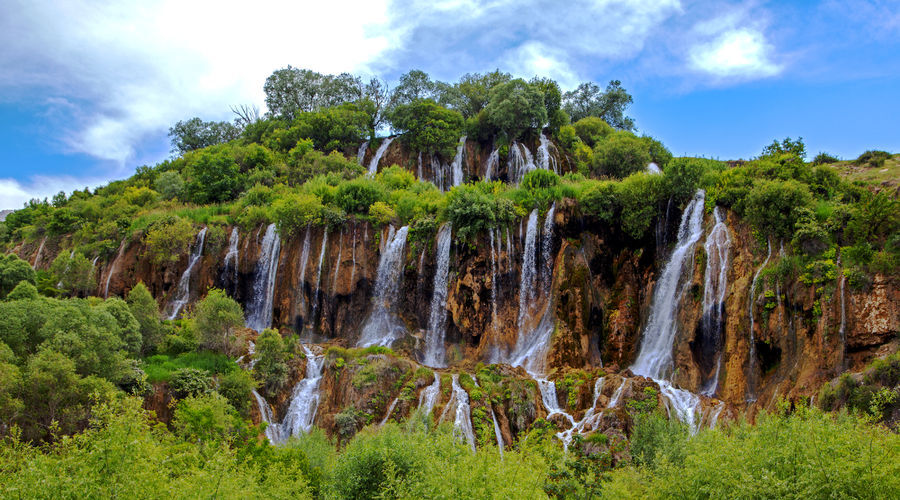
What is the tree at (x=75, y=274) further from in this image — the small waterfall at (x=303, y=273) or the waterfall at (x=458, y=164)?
the waterfall at (x=458, y=164)

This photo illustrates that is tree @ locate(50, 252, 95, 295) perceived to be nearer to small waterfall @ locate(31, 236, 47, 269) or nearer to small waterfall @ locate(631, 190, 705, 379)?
small waterfall @ locate(31, 236, 47, 269)

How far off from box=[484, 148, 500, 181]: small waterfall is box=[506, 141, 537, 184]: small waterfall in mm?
1151

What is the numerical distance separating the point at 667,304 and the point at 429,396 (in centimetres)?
1363

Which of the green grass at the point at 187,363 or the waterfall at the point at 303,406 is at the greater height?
the green grass at the point at 187,363

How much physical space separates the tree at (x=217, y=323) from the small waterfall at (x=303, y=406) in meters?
4.51

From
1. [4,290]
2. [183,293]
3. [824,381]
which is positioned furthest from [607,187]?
[4,290]

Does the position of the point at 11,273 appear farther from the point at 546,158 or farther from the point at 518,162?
the point at 546,158

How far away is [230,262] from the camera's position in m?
41.6

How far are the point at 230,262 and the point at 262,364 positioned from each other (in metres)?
15.1

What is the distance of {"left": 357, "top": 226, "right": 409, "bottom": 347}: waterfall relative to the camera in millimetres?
35872

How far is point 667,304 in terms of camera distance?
30.2 meters

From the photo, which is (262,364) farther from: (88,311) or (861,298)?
(861,298)

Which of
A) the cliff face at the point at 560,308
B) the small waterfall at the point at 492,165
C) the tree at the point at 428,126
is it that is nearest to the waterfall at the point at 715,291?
the cliff face at the point at 560,308

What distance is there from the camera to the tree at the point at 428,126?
53719mm
